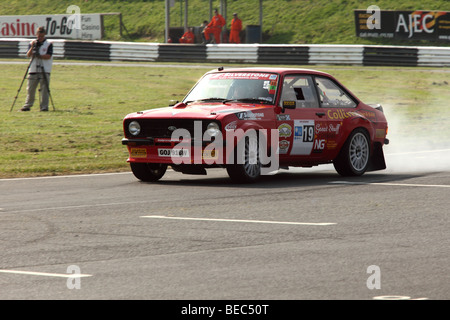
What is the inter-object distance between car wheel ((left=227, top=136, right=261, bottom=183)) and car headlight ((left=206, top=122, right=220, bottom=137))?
405 millimetres

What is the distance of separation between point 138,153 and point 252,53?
25171mm

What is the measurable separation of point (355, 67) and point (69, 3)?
28030mm

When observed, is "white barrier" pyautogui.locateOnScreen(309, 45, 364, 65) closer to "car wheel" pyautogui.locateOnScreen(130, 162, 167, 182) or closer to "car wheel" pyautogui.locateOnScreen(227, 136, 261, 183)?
"car wheel" pyautogui.locateOnScreen(130, 162, 167, 182)

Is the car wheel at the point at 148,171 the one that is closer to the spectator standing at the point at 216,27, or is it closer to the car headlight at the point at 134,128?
the car headlight at the point at 134,128

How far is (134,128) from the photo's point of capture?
471 inches

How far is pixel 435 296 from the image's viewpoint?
225 inches

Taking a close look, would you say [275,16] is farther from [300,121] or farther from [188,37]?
[300,121]

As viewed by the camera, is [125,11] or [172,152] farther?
[125,11]

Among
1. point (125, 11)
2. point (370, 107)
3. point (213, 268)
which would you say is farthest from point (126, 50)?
point (213, 268)

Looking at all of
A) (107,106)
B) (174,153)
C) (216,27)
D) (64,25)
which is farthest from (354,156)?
(64,25)

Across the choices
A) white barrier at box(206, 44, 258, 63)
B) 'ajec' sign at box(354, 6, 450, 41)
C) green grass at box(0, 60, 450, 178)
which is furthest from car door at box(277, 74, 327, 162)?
'ajec' sign at box(354, 6, 450, 41)

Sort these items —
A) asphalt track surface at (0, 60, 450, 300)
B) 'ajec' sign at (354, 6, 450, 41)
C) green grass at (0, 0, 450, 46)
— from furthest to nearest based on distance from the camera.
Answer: green grass at (0, 0, 450, 46) → 'ajec' sign at (354, 6, 450, 41) → asphalt track surface at (0, 60, 450, 300)

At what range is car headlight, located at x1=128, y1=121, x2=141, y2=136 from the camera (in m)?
11.9
